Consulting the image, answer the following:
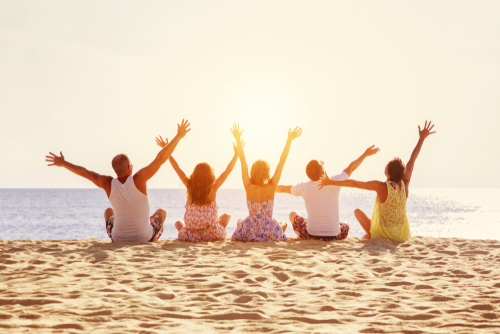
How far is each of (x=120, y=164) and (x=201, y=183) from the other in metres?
1.30

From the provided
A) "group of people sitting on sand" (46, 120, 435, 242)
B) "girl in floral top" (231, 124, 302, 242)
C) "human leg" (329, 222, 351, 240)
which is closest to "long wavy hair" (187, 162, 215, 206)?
"group of people sitting on sand" (46, 120, 435, 242)

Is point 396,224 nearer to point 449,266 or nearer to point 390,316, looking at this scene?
point 449,266

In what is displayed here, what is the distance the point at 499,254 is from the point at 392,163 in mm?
1988

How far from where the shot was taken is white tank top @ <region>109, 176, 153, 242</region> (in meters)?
6.02

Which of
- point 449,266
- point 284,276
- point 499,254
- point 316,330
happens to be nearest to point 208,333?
point 316,330

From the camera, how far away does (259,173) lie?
6.59m

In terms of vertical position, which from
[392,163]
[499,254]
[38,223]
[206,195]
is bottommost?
[38,223]

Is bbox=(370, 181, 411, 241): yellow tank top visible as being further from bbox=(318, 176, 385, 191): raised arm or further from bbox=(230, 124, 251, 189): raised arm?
bbox=(230, 124, 251, 189): raised arm

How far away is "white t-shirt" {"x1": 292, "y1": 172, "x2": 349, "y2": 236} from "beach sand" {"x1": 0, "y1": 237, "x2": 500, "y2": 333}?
96 centimetres

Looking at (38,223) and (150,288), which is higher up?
(150,288)

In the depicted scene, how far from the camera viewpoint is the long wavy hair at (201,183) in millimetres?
6566

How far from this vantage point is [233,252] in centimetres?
546

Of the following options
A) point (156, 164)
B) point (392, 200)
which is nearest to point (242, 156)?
point (156, 164)

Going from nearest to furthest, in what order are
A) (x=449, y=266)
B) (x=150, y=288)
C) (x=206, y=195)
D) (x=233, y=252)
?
(x=150, y=288), (x=449, y=266), (x=233, y=252), (x=206, y=195)
